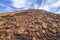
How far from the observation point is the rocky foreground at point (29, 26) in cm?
608

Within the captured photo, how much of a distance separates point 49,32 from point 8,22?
1849mm

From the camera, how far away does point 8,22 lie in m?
6.68

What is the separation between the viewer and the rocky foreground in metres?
6.08

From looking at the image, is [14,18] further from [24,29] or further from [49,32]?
[49,32]

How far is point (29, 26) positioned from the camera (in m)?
6.47

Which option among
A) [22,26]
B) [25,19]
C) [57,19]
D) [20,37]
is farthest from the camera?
[57,19]

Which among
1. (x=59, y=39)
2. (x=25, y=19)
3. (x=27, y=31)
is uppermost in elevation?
(x=25, y=19)

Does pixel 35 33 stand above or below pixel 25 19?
below

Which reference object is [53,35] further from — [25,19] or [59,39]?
[25,19]

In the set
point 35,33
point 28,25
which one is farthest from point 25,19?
point 35,33

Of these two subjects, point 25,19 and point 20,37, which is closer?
point 20,37

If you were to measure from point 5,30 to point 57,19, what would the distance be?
2.64 m

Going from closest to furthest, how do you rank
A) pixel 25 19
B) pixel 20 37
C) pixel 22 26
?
pixel 20 37 < pixel 22 26 < pixel 25 19

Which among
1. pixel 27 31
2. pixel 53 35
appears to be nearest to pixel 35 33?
pixel 27 31
